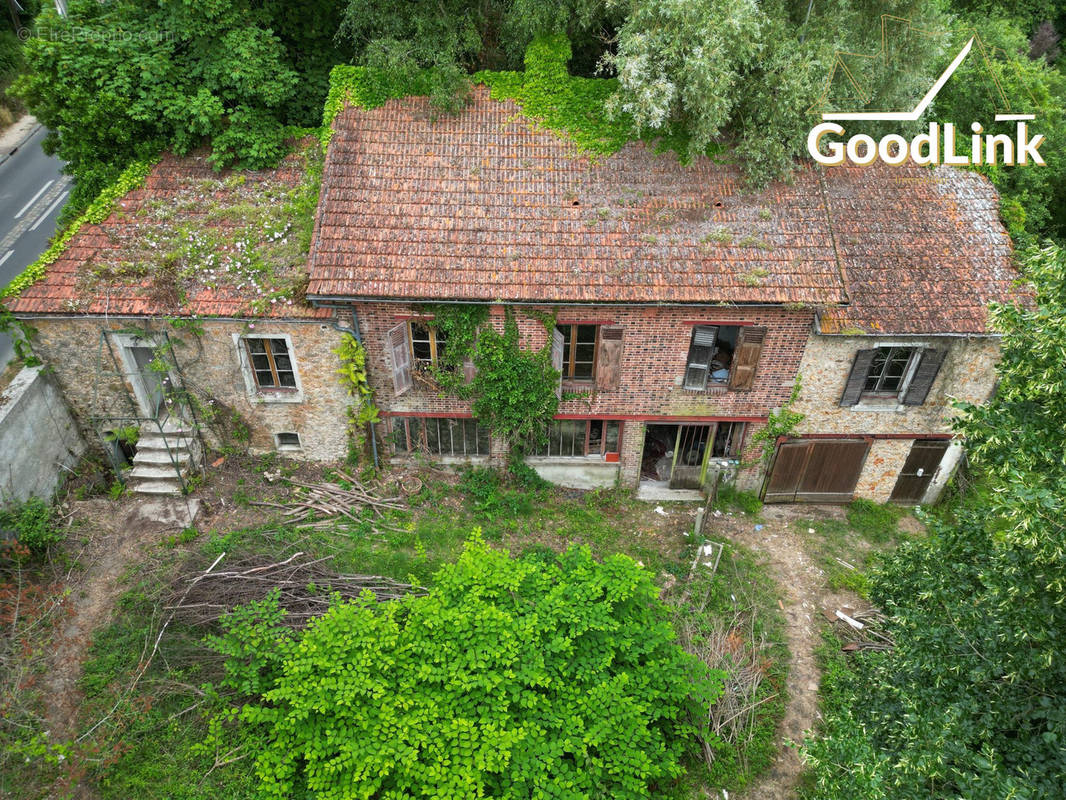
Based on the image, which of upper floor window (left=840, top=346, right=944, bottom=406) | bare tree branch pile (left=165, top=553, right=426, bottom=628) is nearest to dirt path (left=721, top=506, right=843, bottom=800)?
upper floor window (left=840, top=346, right=944, bottom=406)

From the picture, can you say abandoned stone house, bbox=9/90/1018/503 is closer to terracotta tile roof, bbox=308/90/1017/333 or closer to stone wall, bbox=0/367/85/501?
terracotta tile roof, bbox=308/90/1017/333

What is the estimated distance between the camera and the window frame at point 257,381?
14266mm

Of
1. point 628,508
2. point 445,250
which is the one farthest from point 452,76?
point 628,508

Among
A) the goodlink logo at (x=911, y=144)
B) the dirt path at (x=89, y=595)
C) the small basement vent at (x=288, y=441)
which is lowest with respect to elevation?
the dirt path at (x=89, y=595)

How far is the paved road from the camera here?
69.9 ft

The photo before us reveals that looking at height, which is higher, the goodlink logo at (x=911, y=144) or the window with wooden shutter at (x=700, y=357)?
the goodlink logo at (x=911, y=144)

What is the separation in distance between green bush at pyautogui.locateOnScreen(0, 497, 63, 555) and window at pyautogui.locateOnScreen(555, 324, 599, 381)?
37.1 feet

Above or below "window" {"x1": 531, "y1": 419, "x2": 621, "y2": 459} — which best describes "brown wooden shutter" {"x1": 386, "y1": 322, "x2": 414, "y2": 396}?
above

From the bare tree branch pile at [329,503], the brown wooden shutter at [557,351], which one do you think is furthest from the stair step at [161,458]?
the brown wooden shutter at [557,351]

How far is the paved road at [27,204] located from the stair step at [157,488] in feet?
23.7

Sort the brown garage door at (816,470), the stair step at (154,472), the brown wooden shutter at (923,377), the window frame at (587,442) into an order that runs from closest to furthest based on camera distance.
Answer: the brown wooden shutter at (923,377) < the stair step at (154,472) < the brown garage door at (816,470) < the window frame at (587,442)

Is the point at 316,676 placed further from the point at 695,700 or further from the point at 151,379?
the point at 151,379

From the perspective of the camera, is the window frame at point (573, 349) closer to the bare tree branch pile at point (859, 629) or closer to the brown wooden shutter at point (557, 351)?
the brown wooden shutter at point (557, 351)

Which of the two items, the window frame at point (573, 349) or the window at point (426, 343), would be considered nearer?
the window frame at point (573, 349)
